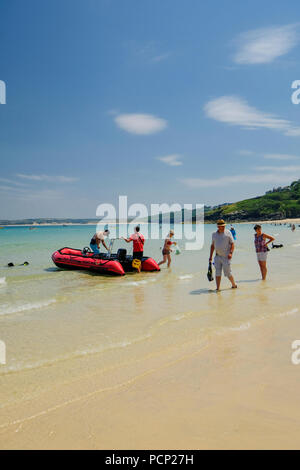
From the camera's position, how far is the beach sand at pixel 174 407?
2750mm

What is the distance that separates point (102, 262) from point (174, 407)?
10.9m

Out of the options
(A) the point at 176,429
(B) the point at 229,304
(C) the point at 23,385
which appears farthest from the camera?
(B) the point at 229,304

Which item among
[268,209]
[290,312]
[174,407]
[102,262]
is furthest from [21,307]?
[268,209]

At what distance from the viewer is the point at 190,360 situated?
4.40m

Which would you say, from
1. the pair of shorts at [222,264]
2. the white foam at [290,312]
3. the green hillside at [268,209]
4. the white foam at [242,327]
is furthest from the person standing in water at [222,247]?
the green hillside at [268,209]

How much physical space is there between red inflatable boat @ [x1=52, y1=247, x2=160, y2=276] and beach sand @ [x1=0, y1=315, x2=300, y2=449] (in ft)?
30.0

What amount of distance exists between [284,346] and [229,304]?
2842 mm

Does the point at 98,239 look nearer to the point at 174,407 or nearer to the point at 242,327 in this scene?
Result: the point at 242,327

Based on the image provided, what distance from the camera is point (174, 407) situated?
322 cm

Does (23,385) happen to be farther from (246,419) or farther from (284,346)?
(284,346)

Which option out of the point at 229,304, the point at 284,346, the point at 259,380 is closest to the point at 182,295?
the point at 229,304

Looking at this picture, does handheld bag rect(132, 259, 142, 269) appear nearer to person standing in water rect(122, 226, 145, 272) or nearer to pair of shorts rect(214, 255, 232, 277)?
person standing in water rect(122, 226, 145, 272)
